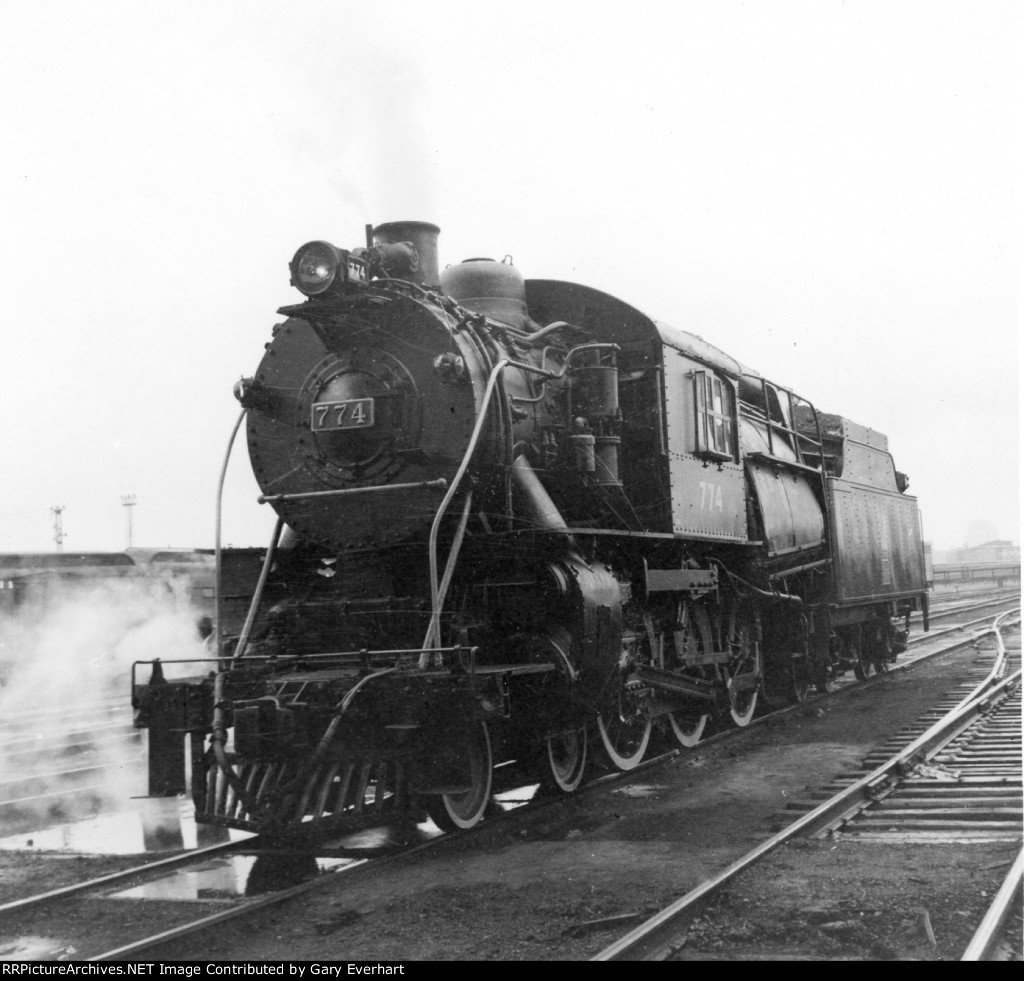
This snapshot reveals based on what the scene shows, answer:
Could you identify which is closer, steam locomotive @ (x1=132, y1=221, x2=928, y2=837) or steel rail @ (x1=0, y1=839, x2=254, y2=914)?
steel rail @ (x1=0, y1=839, x2=254, y2=914)

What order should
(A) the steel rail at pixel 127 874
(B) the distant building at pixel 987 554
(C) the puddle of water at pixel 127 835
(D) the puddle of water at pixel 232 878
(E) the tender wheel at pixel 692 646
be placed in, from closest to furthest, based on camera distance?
(A) the steel rail at pixel 127 874 < (D) the puddle of water at pixel 232 878 < (C) the puddle of water at pixel 127 835 < (E) the tender wheel at pixel 692 646 < (B) the distant building at pixel 987 554

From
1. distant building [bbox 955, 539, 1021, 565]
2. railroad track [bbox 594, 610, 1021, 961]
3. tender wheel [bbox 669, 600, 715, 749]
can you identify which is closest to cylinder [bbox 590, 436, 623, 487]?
tender wheel [bbox 669, 600, 715, 749]

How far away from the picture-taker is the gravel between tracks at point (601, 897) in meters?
4.31

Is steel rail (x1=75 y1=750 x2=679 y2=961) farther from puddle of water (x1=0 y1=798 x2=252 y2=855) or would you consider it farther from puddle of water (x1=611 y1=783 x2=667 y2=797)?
puddle of water (x1=0 y1=798 x2=252 y2=855)

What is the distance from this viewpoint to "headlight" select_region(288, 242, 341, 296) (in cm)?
669

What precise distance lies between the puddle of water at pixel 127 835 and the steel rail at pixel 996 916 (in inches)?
A: 162

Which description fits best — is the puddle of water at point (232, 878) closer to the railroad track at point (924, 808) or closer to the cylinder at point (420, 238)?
the railroad track at point (924, 808)

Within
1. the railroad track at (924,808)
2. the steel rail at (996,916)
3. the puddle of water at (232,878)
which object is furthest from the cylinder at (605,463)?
the steel rail at (996,916)

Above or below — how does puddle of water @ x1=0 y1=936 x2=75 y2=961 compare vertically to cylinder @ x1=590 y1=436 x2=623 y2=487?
below

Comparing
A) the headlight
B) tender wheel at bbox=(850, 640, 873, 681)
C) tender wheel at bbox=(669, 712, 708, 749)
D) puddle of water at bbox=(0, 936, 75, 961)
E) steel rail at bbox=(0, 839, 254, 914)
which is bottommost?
puddle of water at bbox=(0, 936, 75, 961)

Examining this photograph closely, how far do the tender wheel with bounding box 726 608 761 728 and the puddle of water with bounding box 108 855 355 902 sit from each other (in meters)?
4.74

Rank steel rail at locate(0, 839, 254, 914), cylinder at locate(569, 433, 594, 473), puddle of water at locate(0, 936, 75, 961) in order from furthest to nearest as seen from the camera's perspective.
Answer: cylinder at locate(569, 433, 594, 473) → steel rail at locate(0, 839, 254, 914) → puddle of water at locate(0, 936, 75, 961)

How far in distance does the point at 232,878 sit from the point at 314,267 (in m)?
3.50

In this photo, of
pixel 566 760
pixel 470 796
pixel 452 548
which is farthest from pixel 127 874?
pixel 566 760
